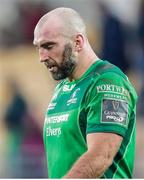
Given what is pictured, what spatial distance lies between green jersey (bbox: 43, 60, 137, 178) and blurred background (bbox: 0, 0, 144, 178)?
4134 millimetres

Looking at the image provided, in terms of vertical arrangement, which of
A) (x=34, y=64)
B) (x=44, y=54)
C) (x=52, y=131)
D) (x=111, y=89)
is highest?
(x=44, y=54)

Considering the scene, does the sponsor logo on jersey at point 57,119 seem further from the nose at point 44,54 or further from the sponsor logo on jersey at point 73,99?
the nose at point 44,54

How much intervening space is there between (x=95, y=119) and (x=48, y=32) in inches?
23.3

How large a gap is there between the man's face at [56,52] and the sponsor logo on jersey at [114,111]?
40 cm

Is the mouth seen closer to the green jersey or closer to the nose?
the nose

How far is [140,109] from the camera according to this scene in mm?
8781

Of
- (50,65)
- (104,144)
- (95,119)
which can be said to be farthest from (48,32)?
(104,144)

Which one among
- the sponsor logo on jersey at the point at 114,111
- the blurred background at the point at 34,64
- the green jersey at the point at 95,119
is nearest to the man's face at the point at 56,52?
the green jersey at the point at 95,119

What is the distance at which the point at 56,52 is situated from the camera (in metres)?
4.13

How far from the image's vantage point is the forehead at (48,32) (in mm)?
4109

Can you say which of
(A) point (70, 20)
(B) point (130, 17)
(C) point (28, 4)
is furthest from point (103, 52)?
(A) point (70, 20)

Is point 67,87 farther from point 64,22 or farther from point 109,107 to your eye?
point 109,107

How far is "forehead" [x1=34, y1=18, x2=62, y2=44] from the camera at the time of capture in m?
4.11

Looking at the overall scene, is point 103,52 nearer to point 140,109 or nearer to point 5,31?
point 140,109
